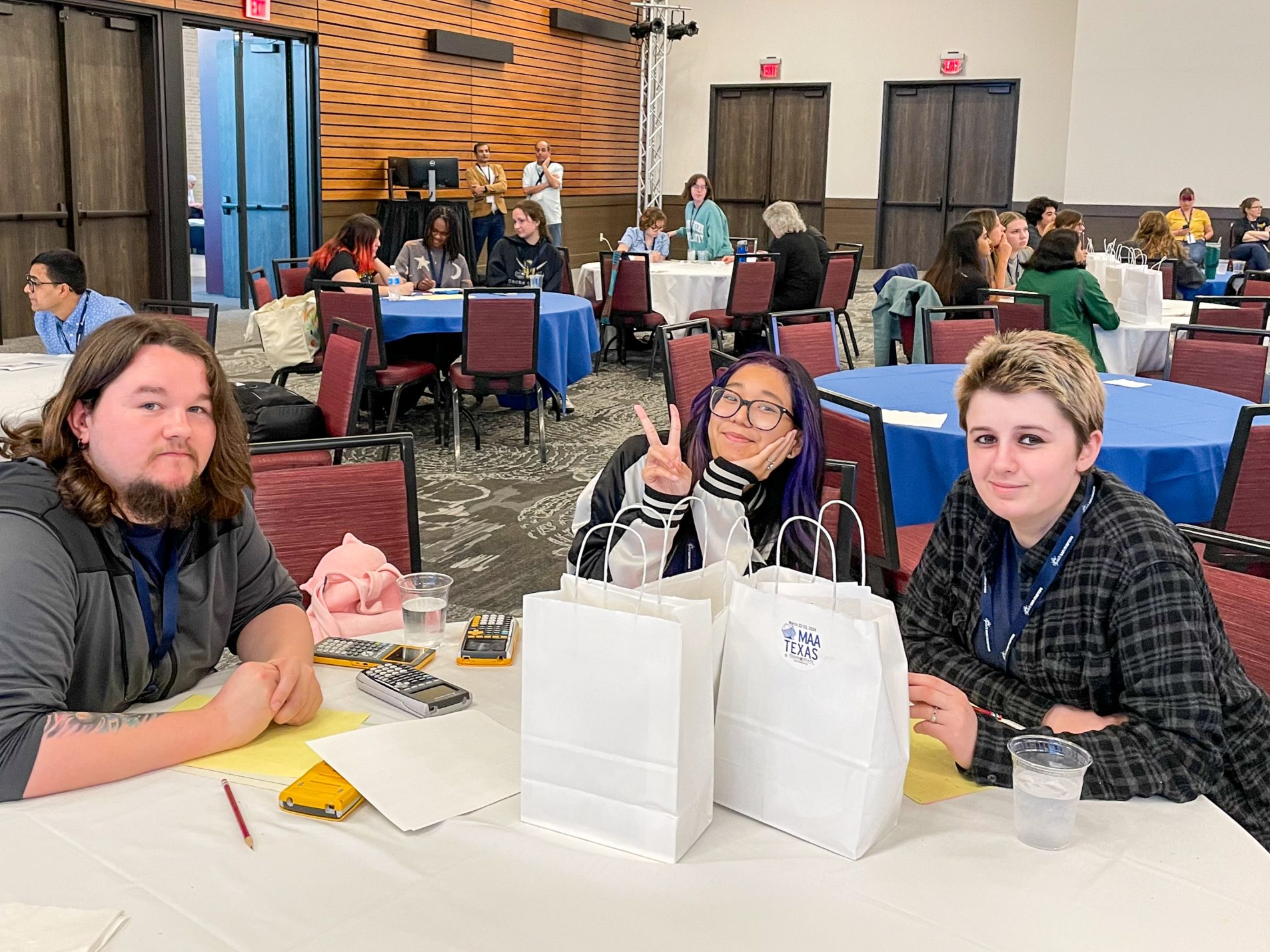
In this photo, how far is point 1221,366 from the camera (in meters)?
4.83

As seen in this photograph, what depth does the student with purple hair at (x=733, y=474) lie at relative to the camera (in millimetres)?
1982

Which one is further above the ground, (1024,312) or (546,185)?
(546,185)

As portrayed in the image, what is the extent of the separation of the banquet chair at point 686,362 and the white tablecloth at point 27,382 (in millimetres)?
1984

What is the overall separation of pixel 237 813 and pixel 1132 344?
20.1 ft

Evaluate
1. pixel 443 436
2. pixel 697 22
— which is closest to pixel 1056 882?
pixel 443 436

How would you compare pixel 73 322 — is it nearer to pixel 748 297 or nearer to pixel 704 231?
pixel 748 297

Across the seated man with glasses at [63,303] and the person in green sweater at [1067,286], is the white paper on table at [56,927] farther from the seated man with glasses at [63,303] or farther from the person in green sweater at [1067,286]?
the person in green sweater at [1067,286]

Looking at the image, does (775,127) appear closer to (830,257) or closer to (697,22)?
(697,22)

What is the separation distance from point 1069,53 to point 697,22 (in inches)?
199

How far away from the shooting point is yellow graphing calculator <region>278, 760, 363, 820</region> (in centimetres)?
132

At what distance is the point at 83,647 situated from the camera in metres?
1.54

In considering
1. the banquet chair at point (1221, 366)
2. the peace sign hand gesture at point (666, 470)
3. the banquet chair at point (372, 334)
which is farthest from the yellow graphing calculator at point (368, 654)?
the banquet chair at point (372, 334)

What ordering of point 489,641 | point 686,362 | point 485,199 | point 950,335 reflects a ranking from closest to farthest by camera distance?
1. point 489,641
2. point 686,362
3. point 950,335
4. point 485,199

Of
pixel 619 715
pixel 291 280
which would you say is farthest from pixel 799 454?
pixel 291 280
